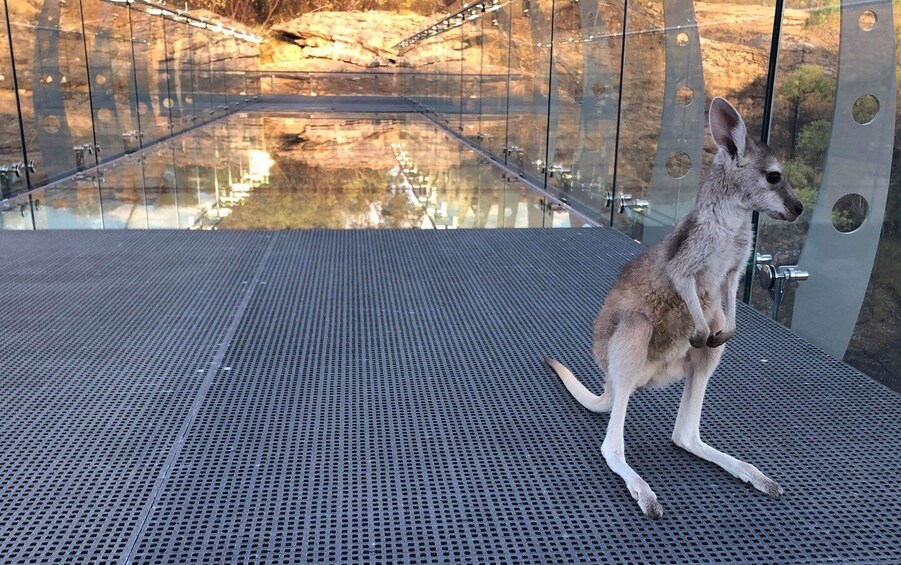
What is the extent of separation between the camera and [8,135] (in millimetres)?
8055

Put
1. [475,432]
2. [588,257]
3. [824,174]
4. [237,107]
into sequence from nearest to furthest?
[475,432]
[824,174]
[588,257]
[237,107]

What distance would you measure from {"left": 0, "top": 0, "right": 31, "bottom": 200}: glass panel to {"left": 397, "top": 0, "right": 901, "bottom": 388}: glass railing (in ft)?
17.8

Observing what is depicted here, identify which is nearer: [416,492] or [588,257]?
[416,492]

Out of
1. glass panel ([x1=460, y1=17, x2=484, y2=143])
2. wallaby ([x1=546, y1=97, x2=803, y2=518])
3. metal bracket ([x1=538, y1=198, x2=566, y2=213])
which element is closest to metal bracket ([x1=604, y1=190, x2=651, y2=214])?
metal bracket ([x1=538, y1=198, x2=566, y2=213])

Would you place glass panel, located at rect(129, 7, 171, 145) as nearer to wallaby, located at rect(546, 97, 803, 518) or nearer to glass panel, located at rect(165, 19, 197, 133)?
glass panel, located at rect(165, 19, 197, 133)

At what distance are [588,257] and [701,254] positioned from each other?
3.24 meters

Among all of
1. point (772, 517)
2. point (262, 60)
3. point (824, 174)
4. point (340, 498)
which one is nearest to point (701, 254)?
point (772, 517)

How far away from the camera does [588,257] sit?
5.64 m

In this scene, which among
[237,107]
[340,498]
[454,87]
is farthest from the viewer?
[237,107]

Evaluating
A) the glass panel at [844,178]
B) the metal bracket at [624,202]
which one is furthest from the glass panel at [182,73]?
the glass panel at [844,178]

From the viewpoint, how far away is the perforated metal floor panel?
7.59 feet

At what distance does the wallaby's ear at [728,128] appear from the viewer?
2.36m

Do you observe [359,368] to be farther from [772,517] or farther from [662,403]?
[772,517]

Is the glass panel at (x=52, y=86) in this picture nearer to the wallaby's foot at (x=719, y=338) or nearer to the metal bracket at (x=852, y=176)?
the metal bracket at (x=852, y=176)
